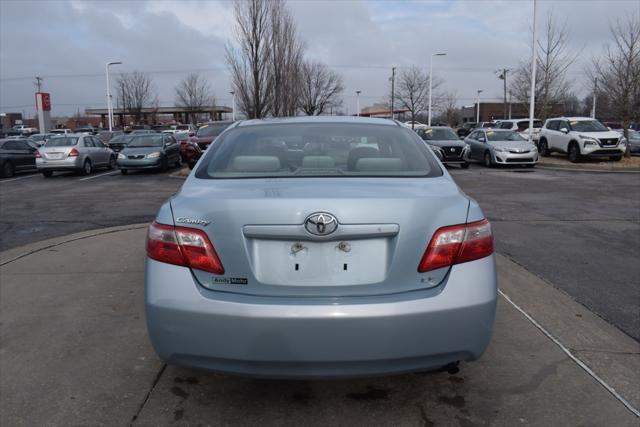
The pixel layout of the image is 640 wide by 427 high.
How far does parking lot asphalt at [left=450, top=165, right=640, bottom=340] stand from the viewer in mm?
4922

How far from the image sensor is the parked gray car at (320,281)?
7.87 ft

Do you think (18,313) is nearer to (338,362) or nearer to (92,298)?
(92,298)

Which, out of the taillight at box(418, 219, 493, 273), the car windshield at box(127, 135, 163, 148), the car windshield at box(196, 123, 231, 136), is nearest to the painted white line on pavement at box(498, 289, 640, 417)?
the taillight at box(418, 219, 493, 273)

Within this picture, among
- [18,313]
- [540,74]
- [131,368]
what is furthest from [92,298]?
[540,74]

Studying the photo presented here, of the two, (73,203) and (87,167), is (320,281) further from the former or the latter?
(87,167)

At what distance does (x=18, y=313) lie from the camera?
444 cm

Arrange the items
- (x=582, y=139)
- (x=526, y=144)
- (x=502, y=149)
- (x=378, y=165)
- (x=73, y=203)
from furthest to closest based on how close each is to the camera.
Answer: (x=582, y=139), (x=526, y=144), (x=502, y=149), (x=73, y=203), (x=378, y=165)

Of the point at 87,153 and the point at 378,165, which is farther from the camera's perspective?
the point at 87,153

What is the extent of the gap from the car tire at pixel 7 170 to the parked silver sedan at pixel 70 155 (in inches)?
42.2

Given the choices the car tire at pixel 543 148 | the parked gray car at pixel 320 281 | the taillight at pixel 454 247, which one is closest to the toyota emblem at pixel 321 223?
the parked gray car at pixel 320 281

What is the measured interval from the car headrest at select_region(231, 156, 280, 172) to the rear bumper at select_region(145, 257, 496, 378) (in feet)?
2.87

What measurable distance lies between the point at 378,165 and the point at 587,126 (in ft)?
69.7

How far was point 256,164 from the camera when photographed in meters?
3.22

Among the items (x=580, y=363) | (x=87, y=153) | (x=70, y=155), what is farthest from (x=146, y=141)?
(x=580, y=363)
